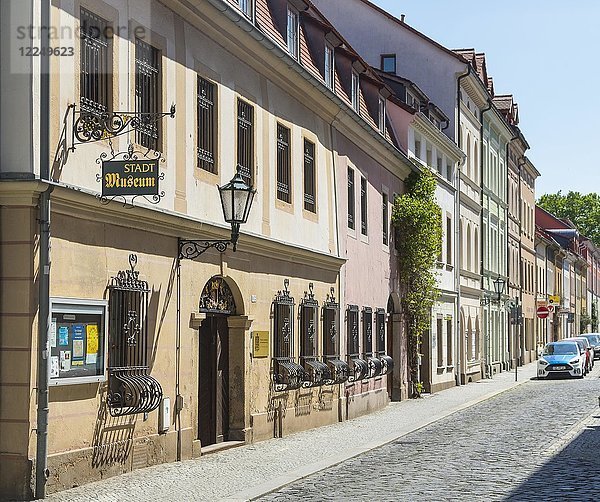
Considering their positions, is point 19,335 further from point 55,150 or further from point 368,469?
point 368,469

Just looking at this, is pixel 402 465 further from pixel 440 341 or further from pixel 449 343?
pixel 449 343

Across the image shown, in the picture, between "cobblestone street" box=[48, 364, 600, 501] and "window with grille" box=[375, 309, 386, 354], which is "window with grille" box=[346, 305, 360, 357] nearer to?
"cobblestone street" box=[48, 364, 600, 501]

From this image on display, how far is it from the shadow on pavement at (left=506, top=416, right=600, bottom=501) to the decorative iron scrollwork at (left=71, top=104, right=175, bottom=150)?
6.28m

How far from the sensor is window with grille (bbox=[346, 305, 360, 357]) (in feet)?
87.4

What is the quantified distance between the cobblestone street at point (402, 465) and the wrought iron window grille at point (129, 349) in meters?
0.94

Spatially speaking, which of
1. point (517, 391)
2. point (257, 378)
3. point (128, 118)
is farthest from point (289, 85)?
point (517, 391)

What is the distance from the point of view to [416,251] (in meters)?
33.4

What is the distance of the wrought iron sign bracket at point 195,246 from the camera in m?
16.6

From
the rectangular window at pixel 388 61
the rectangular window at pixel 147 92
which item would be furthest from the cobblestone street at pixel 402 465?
the rectangular window at pixel 388 61

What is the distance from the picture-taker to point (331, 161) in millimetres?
25344

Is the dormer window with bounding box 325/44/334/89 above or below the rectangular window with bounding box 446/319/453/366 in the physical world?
above

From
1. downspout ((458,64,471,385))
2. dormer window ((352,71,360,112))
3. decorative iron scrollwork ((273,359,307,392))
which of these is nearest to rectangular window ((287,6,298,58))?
dormer window ((352,71,360,112))

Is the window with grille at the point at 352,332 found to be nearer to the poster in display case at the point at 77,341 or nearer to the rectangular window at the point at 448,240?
the poster in display case at the point at 77,341

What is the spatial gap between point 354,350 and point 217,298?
8.99m
